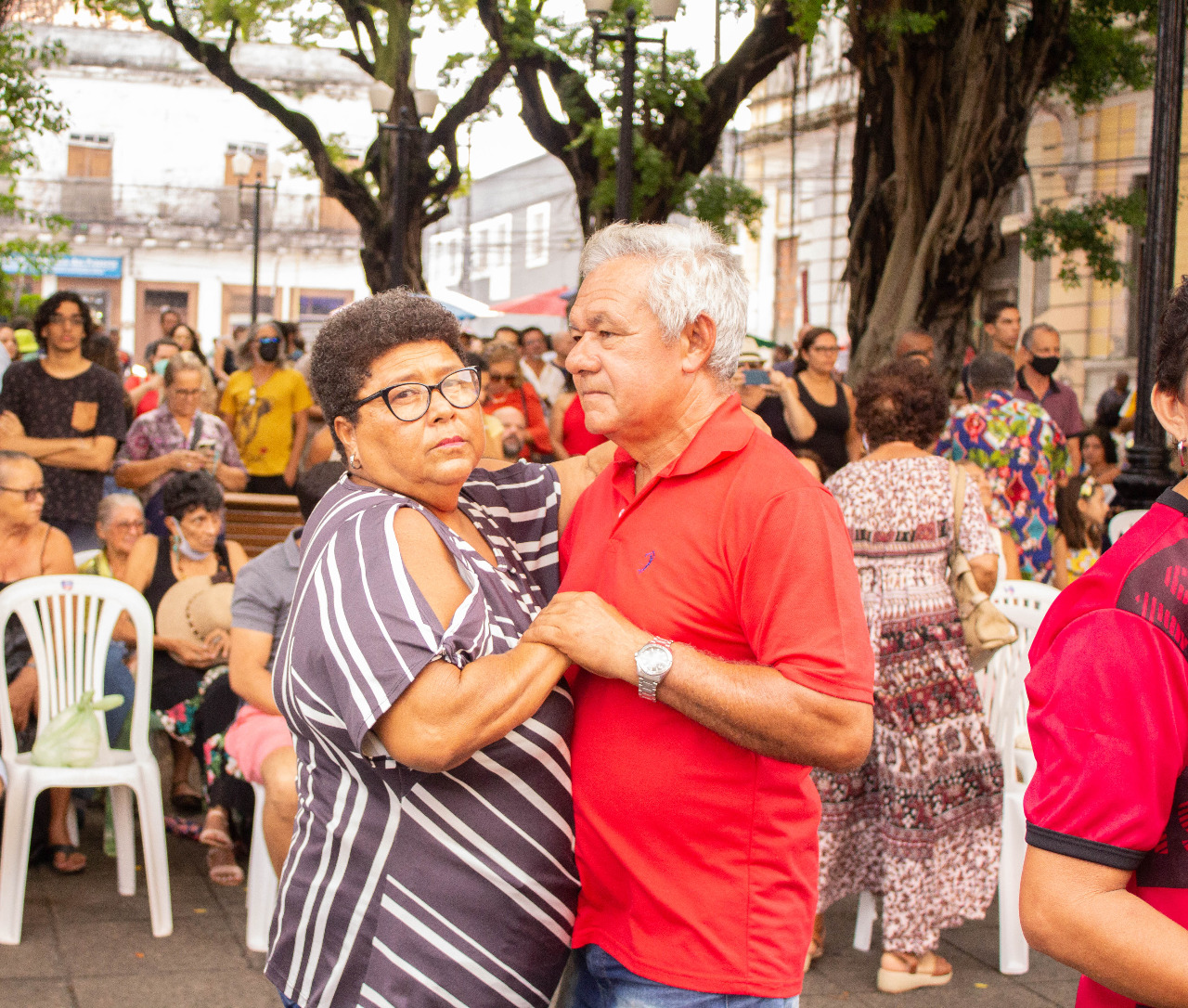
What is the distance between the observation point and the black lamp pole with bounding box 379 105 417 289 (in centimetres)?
1572

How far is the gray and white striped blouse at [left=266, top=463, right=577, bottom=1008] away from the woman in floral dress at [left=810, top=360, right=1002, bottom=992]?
8.05ft

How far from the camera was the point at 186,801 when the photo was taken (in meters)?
5.97

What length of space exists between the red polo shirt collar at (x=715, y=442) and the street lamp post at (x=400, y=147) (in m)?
13.8

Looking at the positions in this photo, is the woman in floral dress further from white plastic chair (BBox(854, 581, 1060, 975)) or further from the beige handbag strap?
white plastic chair (BBox(854, 581, 1060, 975))

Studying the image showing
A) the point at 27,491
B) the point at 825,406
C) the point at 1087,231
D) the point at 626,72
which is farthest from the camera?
the point at 1087,231

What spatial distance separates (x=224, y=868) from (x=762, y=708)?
3833 mm

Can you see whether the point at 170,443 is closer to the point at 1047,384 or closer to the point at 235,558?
the point at 235,558

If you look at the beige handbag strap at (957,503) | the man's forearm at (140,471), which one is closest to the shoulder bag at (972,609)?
the beige handbag strap at (957,503)

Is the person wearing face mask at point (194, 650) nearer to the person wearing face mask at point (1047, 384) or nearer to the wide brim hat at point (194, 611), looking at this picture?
the wide brim hat at point (194, 611)

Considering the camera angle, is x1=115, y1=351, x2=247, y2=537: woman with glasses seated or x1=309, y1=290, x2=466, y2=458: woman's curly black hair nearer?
x1=309, y1=290, x2=466, y2=458: woman's curly black hair

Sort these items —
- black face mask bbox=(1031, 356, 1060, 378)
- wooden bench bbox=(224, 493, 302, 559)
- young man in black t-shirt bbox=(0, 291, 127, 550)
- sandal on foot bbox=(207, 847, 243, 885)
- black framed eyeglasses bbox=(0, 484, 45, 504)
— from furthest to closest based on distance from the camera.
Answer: wooden bench bbox=(224, 493, 302, 559), black face mask bbox=(1031, 356, 1060, 378), young man in black t-shirt bbox=(0, 291, 127, 550), black framed eyeglasses bbox=(0, 484, 45, 504), sandal on foot bbox=(207, 847, 243, 885)

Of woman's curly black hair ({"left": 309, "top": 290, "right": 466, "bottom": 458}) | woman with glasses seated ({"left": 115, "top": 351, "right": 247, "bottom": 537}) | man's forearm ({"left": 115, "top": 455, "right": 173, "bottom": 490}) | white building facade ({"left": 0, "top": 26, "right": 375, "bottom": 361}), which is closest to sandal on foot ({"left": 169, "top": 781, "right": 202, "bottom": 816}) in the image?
woman with glasses seated ({"left": 115, "top": 351, "right": 247, "bottom": 537})

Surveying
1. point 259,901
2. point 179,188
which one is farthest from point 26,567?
point 179,188

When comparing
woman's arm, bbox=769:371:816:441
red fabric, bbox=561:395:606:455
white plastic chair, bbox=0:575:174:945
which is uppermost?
woman's arm, bbox=769:371:816:441
